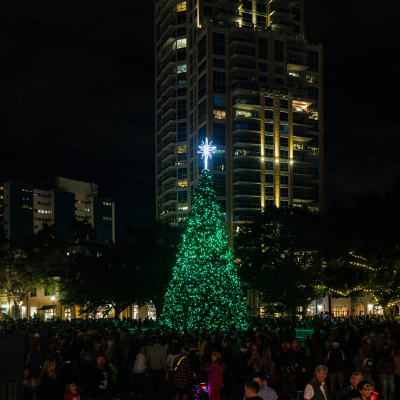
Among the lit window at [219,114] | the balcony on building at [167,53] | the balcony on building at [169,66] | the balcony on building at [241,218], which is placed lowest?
the balcony on building at [241,218]

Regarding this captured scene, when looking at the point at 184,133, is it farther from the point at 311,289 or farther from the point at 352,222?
the point at 352,222

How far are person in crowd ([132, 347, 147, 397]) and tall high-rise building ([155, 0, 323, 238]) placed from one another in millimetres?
73362

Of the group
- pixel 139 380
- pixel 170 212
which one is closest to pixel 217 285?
pixel 139 380

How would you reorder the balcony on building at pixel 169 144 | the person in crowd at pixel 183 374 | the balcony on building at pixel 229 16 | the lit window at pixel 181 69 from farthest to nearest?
the lit window at pixel 181 69 < the balcony on building at pixel 169 144 < the balcony on building at pixel 229 16 < the person in crowd at pixel 183 374

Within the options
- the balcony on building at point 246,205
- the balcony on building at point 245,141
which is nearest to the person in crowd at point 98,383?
the balcony on building at point 246,205

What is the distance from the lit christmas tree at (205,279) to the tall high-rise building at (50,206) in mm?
112459

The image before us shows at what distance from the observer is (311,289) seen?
52.1 m

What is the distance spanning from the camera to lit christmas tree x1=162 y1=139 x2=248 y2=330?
90.3 ft

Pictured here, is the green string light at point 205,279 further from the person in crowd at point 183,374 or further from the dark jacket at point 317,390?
the dark jacket at point 317,390

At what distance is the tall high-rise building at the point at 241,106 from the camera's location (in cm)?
9150

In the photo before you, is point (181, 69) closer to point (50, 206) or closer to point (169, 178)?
point (169, 178)

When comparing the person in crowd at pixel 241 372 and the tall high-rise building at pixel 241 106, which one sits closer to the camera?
the person in crowd at pixel 241 372

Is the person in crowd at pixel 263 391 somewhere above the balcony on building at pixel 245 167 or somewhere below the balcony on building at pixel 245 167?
below

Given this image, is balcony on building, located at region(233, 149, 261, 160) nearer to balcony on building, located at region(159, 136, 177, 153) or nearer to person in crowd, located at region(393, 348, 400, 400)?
balcony on building, located at region(159, 136, 177, 153)
